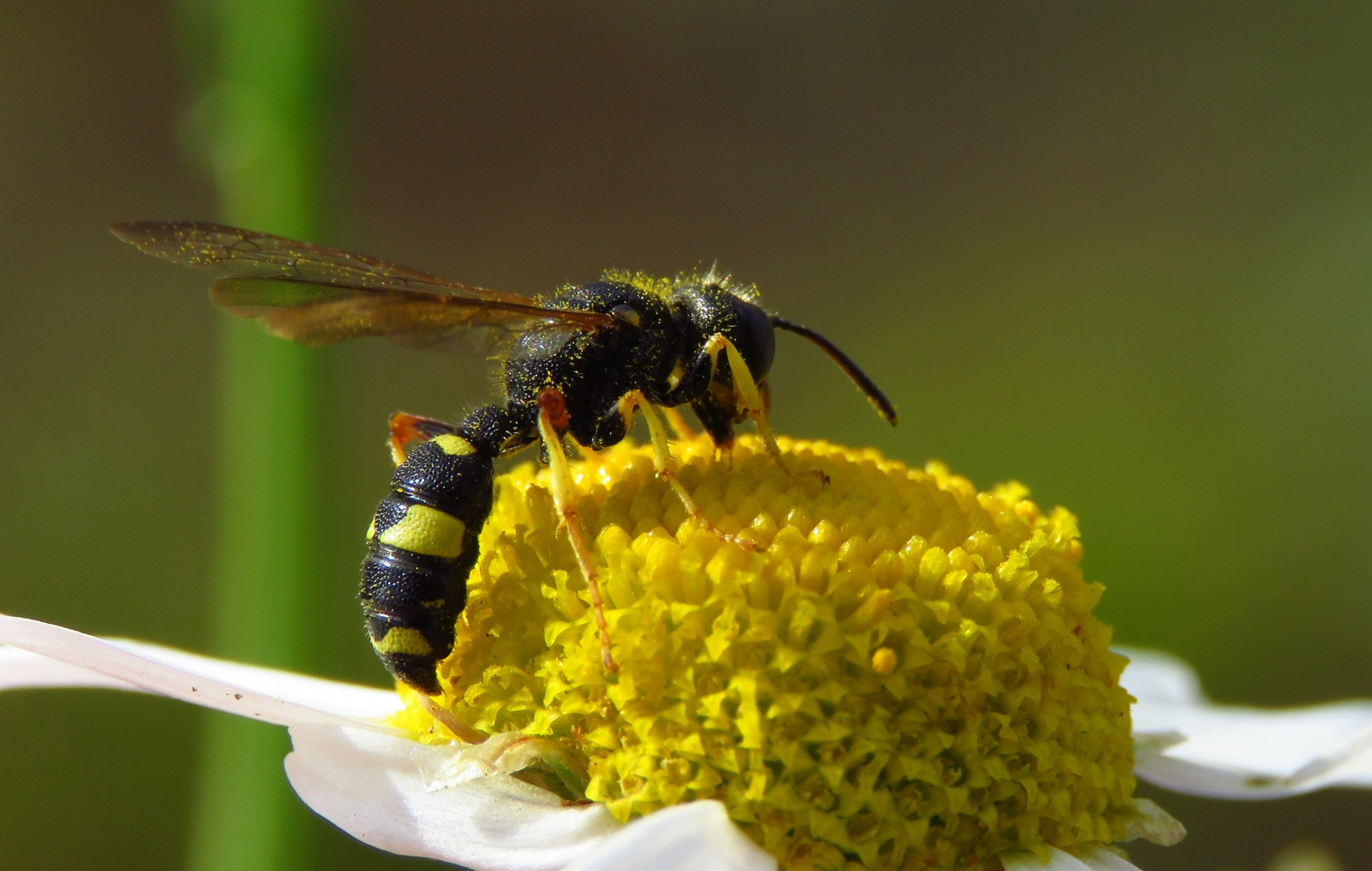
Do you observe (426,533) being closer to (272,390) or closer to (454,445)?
(454,445)

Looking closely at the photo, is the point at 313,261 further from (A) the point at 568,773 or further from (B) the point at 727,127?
(B) the point at 727,127

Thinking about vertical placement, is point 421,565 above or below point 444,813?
above

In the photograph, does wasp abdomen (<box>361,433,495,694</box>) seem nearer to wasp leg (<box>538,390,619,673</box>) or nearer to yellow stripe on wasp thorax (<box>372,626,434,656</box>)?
yellow stripe on wasp thorax (<box>372,626,434,656</box>)

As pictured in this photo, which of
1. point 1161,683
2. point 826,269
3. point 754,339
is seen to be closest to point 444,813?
point 754,339

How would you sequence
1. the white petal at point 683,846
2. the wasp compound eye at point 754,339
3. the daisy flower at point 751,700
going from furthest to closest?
1. the wasp compound eye at point 754,339
2. the daisy flower at point 751,700
3. the white petal at point 683,846

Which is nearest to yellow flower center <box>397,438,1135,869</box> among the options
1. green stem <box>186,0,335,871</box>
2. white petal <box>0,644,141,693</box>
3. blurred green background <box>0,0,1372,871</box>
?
white petal <box>0,644,141,693</box>

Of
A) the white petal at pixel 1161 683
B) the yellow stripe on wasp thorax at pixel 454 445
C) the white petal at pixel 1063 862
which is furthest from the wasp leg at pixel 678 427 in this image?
the white petal at pixel 1161 683

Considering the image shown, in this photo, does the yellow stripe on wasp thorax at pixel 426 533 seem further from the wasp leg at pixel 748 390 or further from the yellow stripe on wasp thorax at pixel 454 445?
the wasp leg at pixel 748 390
